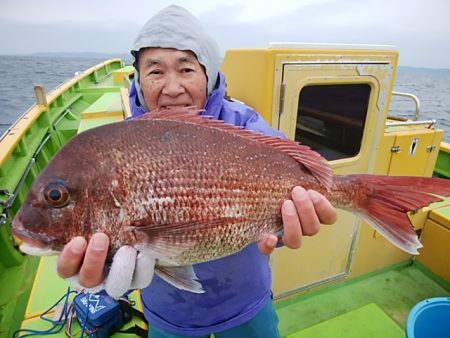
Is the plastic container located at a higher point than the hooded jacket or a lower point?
lower

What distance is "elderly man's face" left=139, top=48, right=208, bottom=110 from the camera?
5.35 ft

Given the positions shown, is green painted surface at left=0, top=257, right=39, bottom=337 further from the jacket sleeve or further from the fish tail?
the fish tail

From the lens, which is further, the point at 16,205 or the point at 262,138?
the point at 16,205

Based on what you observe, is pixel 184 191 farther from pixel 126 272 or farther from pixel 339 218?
pixel 339 218

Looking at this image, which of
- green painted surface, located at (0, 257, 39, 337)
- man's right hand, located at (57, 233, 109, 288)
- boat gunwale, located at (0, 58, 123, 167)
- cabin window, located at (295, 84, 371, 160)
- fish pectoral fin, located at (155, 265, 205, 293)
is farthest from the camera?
boat gunwale, located at (0, 58, 123, 167)

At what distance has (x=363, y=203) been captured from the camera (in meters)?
1.62

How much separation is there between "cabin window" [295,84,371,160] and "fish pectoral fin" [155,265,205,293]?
195 centimetres

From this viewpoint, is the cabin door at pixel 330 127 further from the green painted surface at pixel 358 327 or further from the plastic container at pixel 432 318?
the plastic container at pixel 432 318

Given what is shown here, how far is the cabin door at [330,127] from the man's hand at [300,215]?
1228 mm

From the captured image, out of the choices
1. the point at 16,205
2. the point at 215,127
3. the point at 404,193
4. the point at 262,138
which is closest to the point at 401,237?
the point at 404,193

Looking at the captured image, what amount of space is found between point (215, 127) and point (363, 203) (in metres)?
0.87

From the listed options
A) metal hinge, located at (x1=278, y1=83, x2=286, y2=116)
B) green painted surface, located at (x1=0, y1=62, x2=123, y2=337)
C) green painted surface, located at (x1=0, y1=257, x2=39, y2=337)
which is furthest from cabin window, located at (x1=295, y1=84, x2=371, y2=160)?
green painted surface, located at (x1=0, y1=257, x2=39, y2=337)

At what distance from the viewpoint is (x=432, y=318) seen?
95.1 inches

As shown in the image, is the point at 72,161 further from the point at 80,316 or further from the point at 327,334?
the point at 327,334
